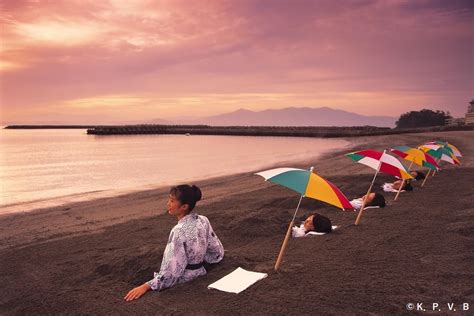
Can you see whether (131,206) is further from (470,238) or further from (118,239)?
(470,238)

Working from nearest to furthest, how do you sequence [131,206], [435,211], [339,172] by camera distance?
[435,211] → [131,206] → [339,172]

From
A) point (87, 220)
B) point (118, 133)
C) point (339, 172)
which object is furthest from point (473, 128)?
point (118, 133)

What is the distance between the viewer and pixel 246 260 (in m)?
7.04

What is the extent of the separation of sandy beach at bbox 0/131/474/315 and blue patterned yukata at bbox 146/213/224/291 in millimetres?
178

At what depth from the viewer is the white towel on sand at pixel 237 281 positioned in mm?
5793

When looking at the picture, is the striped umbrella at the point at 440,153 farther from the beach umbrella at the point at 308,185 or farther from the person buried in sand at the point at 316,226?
the beach umbrella at the point at 308,185

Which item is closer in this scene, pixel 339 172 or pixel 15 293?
pixel 15 293

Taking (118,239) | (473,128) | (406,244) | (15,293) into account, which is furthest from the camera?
(473,128)

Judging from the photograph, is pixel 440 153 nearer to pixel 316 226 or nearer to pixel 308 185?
pixel 316 226

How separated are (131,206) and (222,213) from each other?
4.68 m

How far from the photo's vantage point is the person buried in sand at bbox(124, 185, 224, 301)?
228 inches

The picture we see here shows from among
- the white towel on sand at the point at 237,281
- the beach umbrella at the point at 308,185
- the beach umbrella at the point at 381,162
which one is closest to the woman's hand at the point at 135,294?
the white towel on sand at the point at 237,281

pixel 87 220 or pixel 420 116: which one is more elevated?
pixel 420 116

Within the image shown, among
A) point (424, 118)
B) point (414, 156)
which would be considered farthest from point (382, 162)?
point (424, 118)
